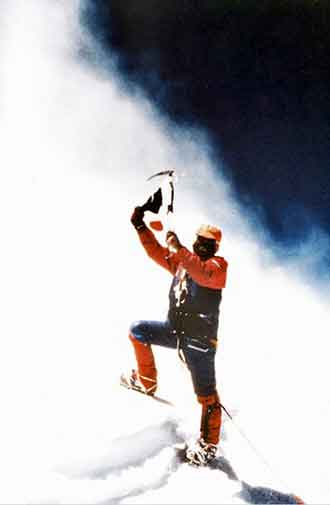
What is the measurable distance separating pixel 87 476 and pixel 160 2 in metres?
4.79

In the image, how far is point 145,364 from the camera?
4242 mm

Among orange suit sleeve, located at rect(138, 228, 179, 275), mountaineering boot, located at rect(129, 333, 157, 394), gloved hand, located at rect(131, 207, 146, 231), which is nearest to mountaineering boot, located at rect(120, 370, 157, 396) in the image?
mountaineering boot, located at rect(129, 333, 157, 394)

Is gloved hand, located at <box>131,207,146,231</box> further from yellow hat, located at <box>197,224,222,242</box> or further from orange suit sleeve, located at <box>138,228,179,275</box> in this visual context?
yellow hat, located at <box>197,224,222,242</box>

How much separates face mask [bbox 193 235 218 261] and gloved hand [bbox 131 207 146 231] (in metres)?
0.53

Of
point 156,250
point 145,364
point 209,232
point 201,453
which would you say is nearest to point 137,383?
point 145,364

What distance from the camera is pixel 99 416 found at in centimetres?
403

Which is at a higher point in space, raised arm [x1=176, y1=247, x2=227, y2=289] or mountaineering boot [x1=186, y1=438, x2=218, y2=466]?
raised arm [x1=176, y1=247, x2=227, y2=289]

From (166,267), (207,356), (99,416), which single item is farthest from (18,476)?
(166,267)

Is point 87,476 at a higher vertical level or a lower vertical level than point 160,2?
lower

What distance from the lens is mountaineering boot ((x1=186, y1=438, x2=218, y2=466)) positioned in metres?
4.09

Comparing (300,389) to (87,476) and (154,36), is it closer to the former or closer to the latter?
(87,476)

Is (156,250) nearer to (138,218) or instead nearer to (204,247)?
(138,218)

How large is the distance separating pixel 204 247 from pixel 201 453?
6.46ft

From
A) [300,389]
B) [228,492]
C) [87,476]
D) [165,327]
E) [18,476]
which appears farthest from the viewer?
[300,389]
